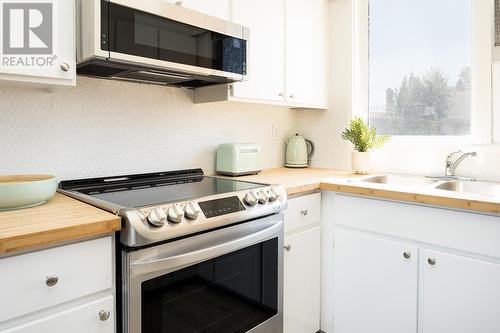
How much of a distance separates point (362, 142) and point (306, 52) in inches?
27.0

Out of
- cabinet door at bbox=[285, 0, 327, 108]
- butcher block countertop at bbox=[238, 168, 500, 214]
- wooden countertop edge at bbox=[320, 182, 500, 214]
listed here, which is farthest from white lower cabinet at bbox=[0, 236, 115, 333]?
cabinet door at bbox=[285, 0, 327, 108]

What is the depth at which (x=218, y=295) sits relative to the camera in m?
1.39

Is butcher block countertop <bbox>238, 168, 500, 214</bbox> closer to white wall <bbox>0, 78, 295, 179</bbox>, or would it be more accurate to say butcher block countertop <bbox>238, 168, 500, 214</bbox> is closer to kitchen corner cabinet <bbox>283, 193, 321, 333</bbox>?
kitchen corner cabinet <bbox>283, 193, 321, 333</bbox>

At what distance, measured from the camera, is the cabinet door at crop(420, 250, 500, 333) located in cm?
143

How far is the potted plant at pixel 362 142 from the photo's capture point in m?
2.26

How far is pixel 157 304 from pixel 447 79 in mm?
2042

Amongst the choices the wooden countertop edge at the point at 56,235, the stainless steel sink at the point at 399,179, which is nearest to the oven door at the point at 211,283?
the wooden countertop edge at the point at 56,235

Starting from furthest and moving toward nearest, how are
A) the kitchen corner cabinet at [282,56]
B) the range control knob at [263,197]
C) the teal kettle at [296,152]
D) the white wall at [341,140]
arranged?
the teal kettle at [296,152], the white wall at [341,140], the kitchen corner cabinet at [282,56], the range control knob at [263,197]

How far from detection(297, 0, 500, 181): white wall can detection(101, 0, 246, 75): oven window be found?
100 centimetres

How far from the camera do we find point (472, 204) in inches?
55.8

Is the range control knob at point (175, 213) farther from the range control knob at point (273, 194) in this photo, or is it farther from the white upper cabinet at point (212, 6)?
the white upper cabinet at point (212, 6)

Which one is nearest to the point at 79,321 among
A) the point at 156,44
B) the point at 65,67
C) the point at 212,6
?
the point at 65,67

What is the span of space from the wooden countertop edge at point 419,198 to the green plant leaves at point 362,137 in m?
0.54

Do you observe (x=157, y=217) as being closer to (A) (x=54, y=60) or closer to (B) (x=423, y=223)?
(A) (x=54, y=60)
